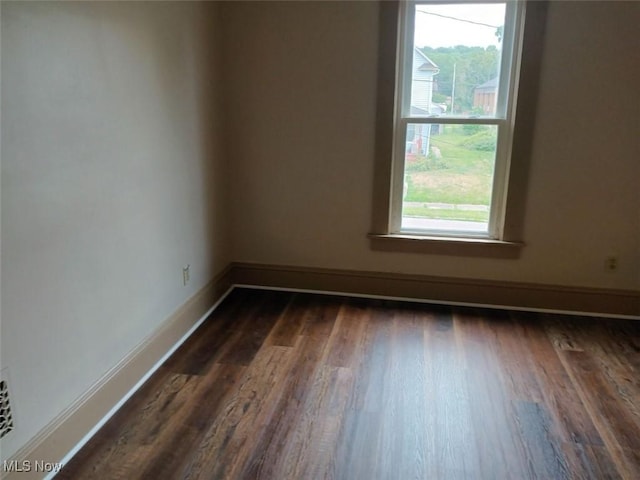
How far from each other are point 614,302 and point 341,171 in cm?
194

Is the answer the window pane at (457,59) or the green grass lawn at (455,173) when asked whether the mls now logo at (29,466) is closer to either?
the green grass lawn at (455,173)

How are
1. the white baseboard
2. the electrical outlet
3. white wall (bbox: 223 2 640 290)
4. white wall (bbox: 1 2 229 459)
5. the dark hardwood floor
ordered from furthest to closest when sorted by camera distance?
1. the electrical outlet
2. white wall (bbox: 223 2 640 290)
3. the dark hardwood floor
4. the white baseboard
5. white wall (bbox: 1 2 229 459)

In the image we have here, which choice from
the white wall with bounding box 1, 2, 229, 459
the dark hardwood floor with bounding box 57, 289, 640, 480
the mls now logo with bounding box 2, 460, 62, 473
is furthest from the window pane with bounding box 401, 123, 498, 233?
the mls now logo with bounding box 2, 460, 62, 473

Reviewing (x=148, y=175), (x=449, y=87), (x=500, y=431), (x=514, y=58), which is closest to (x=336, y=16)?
(x=449, y=87)

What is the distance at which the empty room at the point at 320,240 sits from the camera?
191 centimetres

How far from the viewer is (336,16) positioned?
319cm

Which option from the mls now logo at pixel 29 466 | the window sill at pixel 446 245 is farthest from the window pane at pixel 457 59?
the mls now logo at pixel 29 466

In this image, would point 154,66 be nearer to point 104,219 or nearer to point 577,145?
point 104,219

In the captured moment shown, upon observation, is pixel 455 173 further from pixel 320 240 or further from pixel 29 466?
pixel 29 466

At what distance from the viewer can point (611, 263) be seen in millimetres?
3260

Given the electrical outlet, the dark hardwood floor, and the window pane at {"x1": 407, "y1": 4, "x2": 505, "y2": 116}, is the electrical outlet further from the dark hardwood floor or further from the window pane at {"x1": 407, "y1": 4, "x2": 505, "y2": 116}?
the window pane at {"x1": 407, "y1": 4, "x2": 505, "y2": 116}

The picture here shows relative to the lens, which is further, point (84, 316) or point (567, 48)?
point (567, 48)

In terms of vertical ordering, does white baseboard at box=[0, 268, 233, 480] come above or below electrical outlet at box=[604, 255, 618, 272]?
below

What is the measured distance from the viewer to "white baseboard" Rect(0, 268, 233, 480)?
1.81 m
